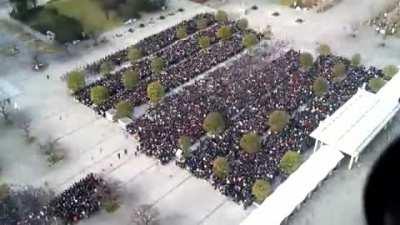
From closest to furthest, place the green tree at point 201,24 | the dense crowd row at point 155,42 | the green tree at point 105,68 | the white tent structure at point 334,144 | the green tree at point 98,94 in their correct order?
the white tent structure at point 334,144 < the green tree at point 98,94 < the green tree at point 105,68 < the dense crowd row at point 155,42 < the green tree at point 201,24

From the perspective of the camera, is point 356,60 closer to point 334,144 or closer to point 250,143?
point 250,143

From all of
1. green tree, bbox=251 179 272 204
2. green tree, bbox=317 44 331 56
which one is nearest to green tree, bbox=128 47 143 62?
green tree, bbox=317 44 331 56

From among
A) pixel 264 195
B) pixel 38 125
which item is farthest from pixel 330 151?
pixel 38 125

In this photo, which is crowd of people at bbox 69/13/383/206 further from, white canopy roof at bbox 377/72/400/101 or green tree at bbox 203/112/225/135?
white canopy roof at bbox 377/72/400/101

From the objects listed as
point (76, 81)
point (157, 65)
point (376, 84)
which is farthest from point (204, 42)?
point (376, 84)

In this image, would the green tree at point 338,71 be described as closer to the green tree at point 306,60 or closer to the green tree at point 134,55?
the green tree at point 306,60

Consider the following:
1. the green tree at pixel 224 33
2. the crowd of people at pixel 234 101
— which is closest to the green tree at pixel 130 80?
the crowd of people at pixel 234 101
